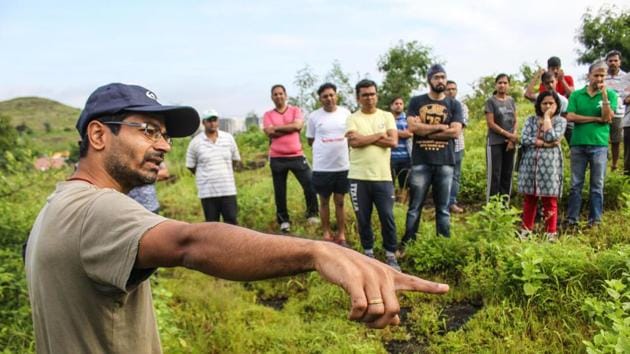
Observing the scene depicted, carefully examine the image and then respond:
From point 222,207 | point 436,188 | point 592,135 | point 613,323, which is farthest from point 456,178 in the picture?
point 613,323

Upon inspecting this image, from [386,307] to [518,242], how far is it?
359 centimetres

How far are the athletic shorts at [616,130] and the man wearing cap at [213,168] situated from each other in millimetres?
4848

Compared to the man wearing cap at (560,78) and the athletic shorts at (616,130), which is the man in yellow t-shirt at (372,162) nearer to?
the man wearing cap at (560,78)

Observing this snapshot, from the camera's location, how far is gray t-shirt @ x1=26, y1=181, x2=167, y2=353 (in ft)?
3.80

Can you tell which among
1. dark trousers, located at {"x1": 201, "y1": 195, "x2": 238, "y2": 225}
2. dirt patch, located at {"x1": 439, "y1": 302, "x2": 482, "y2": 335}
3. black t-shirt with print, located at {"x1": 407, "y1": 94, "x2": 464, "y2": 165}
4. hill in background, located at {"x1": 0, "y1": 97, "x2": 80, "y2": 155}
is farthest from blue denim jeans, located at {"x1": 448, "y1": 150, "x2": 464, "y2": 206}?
hill in background, located at {"x1": 0, "y1": 97, "x2": 80, "y2": 155}

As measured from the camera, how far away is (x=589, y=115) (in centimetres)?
488

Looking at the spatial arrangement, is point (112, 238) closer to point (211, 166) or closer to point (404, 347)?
point (404, 347)

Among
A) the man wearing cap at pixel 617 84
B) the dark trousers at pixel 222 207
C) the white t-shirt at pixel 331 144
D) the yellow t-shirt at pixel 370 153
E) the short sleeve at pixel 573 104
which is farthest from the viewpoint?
the man wearing cap at pixel 617 84

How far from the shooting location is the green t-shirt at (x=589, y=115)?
4.81m

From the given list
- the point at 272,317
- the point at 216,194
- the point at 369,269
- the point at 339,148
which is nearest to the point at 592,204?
the point at 339,148

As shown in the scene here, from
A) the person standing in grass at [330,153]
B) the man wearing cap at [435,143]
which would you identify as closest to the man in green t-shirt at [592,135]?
the man wearing cap at [435,143]

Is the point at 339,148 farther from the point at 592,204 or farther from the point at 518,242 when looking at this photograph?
the point at 592,204

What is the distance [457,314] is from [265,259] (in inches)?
123

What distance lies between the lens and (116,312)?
1329 mm
